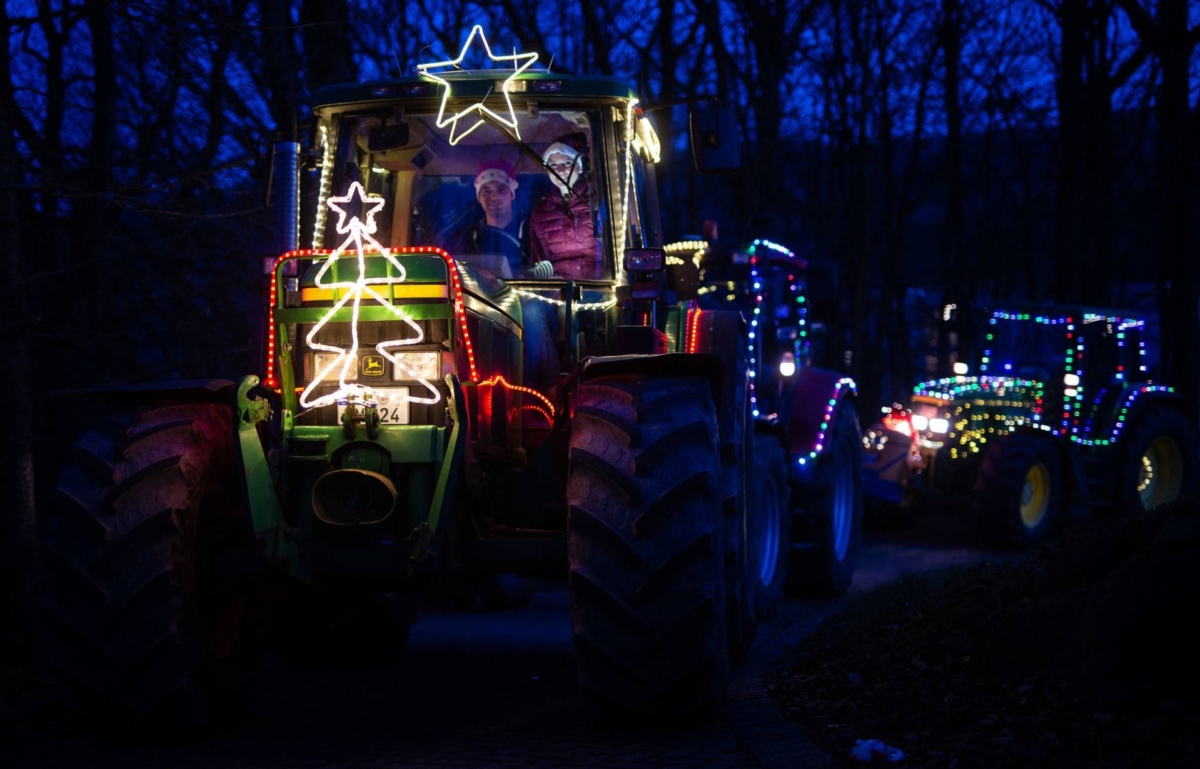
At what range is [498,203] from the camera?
8484mm

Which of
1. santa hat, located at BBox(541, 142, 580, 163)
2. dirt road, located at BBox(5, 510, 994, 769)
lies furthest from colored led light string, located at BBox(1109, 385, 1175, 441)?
santa hat, located at BBox(541, 142, 580, 163)

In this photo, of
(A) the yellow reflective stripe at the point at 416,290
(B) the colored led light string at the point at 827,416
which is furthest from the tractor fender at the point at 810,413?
(A) the yellow reflective stripe at the point at 416,290

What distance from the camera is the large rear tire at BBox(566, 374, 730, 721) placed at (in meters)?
6.37

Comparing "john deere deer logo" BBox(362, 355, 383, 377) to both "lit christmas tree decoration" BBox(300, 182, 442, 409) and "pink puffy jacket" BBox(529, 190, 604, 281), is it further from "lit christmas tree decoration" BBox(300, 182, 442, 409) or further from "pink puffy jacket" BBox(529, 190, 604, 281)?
"pink puffy jacket" BBox(529, 190, 604, 281)

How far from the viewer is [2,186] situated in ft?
28.7

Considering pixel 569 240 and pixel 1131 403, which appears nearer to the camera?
pixel 569 240

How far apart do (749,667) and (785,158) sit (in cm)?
2714

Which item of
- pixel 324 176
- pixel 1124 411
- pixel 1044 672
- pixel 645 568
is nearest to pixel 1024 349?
pixel 1124 411

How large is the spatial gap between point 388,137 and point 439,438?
2535mm

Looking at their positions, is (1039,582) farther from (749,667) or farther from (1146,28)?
(1146,28)

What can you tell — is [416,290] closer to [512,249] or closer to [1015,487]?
[512,249]

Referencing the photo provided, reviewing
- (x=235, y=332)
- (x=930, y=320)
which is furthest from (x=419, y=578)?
(x=930, y=320)

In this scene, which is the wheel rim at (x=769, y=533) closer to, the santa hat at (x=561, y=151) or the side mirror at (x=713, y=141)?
the side mirror at (x=713, y=141)

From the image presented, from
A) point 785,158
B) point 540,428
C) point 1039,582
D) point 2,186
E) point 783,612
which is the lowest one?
point 783,612
